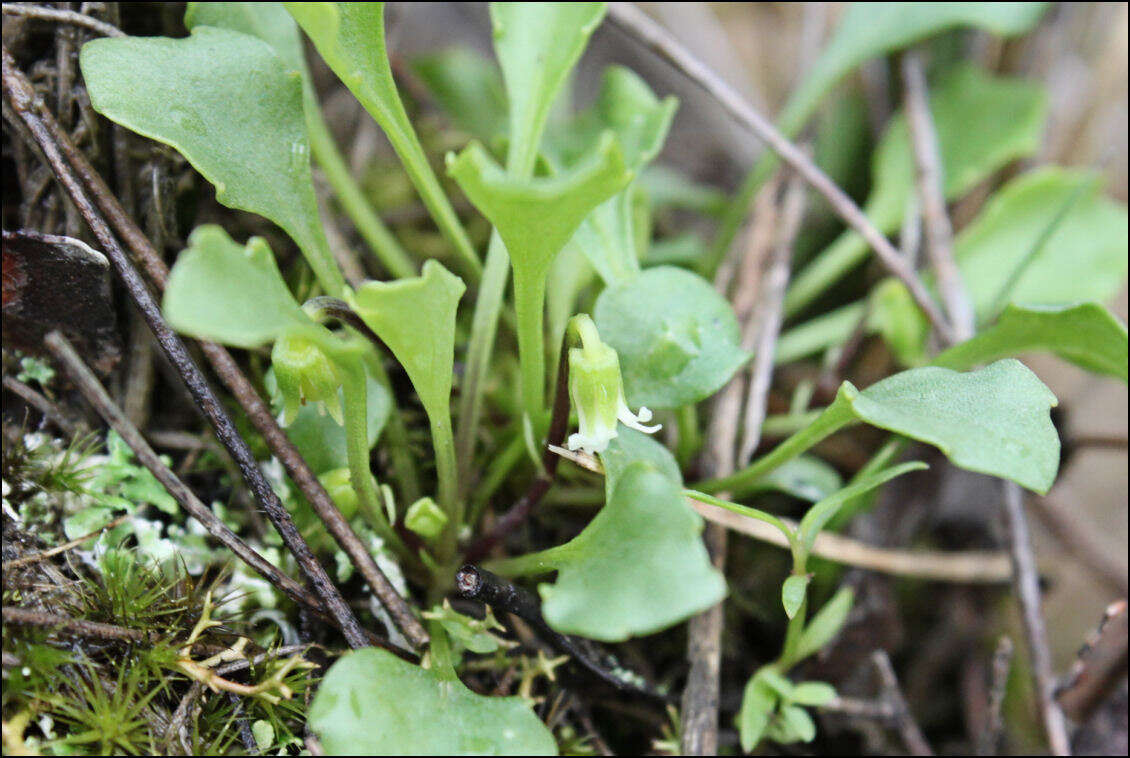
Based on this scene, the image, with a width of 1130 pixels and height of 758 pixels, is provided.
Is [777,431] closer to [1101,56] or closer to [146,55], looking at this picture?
[146,55]

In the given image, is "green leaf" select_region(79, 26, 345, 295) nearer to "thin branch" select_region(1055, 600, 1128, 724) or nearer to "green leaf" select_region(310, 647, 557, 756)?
"green leaf" select_region(310, 647, 557, 756)

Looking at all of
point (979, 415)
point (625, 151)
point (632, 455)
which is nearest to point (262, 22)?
point (625, 151)

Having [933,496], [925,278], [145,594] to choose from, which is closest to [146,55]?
[145,594]

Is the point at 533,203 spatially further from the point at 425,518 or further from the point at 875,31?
the point at 875,31

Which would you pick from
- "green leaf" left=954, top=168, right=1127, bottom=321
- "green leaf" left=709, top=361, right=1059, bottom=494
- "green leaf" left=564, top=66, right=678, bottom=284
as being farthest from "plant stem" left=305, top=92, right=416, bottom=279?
"green leaf" left=954, top=168, right=1127, bottom=321

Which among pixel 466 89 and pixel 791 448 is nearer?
pixel 791 448
